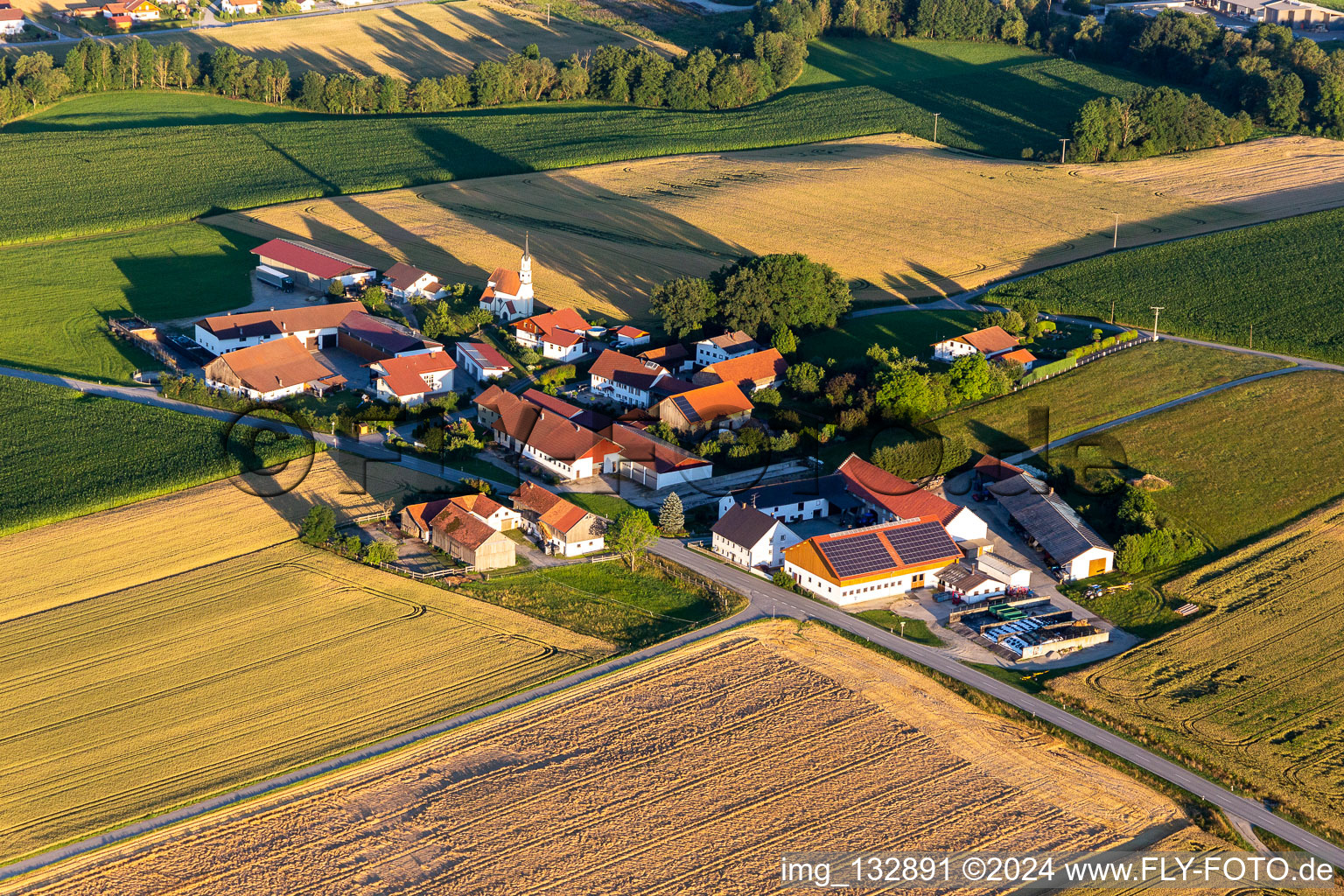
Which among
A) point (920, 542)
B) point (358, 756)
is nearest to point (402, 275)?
point (920, 542)

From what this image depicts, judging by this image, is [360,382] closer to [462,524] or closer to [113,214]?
[462,524]

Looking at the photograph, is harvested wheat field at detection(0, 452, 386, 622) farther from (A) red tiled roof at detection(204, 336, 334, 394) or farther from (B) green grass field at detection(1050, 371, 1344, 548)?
(B) green grass field at detection(1050, 371, 1344, 548)

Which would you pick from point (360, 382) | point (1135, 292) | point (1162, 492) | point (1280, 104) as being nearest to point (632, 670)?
point (1162, 492)

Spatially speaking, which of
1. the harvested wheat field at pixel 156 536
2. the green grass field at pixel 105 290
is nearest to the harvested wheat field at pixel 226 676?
the harvested wheat field at pixel 156 536

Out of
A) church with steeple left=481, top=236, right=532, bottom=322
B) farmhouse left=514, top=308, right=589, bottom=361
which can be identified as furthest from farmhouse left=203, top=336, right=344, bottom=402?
church with steeple left=481, top=236, right=532, bottom=322

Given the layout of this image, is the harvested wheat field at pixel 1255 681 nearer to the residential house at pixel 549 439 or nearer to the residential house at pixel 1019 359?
the residential house at pixel 1019 359

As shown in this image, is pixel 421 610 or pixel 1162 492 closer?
pixel 421 610
